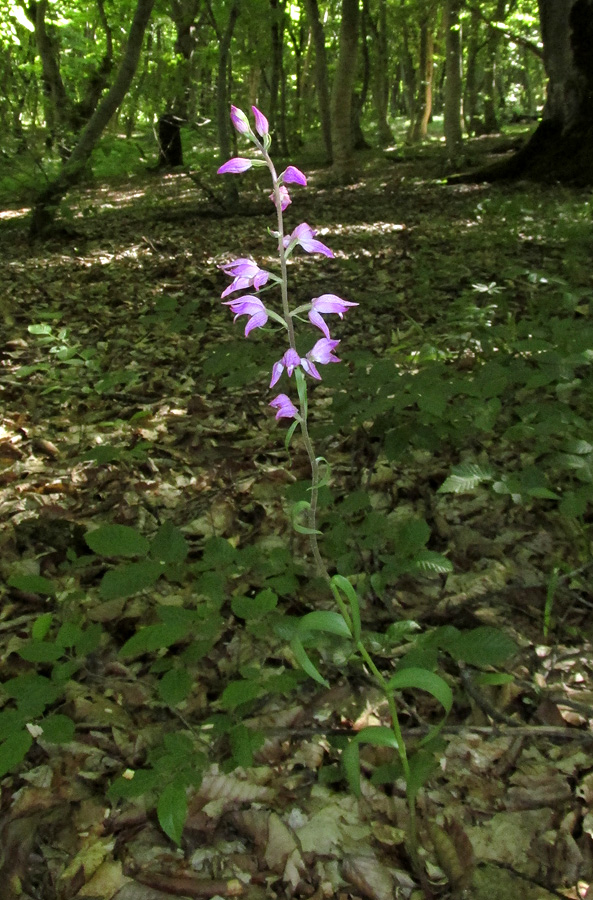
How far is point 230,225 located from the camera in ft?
25.7

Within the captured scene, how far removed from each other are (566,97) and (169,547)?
925cm

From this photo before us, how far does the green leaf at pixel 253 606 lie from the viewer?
172 cm

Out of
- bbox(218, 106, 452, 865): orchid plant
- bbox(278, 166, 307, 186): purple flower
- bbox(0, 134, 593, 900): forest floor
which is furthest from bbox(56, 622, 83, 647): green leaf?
bbox(278, 166, 307, 186): purple flower

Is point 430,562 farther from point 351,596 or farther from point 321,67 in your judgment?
point 321,67

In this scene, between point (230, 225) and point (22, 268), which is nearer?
point (22, 268)

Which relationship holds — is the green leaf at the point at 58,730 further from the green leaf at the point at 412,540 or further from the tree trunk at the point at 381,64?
the tree trunk at the point at 381,64

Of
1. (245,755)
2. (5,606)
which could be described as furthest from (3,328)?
(245,755)

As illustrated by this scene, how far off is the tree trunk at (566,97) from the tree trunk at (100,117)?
17.5 ft

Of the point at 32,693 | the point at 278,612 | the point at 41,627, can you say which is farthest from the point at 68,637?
the point at 278,612

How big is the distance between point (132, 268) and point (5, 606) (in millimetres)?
4689

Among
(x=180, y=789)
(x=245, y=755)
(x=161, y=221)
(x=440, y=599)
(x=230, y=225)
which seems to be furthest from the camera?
(x=161, y=221)

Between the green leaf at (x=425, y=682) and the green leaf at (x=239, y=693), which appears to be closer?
the green leaf at (x=425, y=682)

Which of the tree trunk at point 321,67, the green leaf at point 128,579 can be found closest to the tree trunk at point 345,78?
the tree trunk at point 321,67

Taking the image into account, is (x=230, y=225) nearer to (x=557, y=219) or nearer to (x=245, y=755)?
(x=557, y=219)
